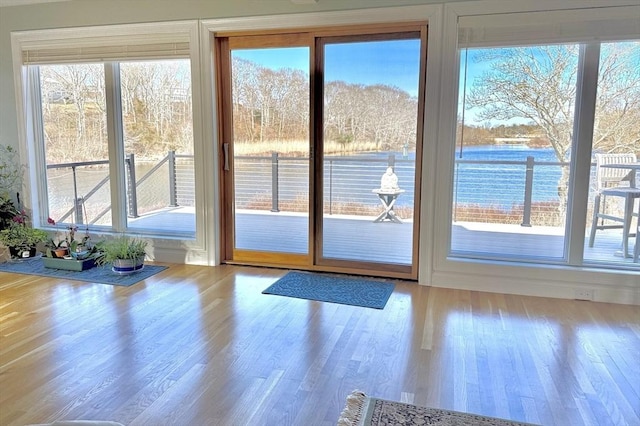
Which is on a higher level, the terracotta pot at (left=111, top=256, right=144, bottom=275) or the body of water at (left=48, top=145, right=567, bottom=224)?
the body of water at (left=48, top=145, right=567, bottom=224)

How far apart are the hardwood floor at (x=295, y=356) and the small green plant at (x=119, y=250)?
1.51 ft

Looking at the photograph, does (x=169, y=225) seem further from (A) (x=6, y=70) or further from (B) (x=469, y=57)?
(B) (x=469, y=57)

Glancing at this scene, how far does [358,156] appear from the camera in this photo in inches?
160

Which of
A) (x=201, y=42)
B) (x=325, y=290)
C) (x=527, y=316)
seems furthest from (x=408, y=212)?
(x=201, y=42)

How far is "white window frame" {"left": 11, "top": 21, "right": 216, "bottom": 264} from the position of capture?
4258 millimetres

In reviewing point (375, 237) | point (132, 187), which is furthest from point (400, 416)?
point (132, 187)

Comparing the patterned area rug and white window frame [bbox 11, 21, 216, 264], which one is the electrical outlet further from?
white window frame [bbox 11, 21, 216, 264]

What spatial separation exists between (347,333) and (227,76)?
266 centimetres

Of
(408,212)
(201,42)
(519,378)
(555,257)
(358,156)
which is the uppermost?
(201,42)

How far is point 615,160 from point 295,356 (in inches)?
110

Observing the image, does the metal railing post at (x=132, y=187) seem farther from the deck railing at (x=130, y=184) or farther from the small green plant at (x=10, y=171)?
the small green plant at (x=10, y=171)

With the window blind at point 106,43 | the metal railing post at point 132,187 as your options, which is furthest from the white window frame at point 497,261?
the metal railing post at point 132,187

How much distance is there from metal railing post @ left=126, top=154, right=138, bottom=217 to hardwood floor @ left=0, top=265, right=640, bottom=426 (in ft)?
4.13

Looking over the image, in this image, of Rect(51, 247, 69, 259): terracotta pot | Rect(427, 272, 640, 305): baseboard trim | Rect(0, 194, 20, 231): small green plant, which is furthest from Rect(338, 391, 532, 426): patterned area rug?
Rect(0, 194, 20, 231): small green plant
